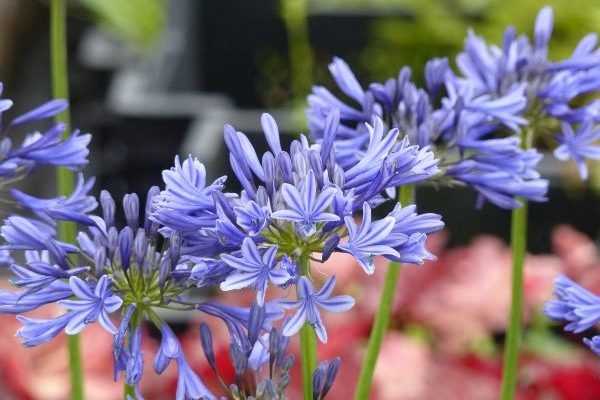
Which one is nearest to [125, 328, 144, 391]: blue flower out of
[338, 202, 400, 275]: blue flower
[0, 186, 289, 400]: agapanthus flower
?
[0, 186, 289, 400]: agapanthus flower

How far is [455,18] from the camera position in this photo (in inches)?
100

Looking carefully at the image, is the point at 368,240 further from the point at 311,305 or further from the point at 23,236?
the point at 23,236

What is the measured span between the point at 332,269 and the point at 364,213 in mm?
1083

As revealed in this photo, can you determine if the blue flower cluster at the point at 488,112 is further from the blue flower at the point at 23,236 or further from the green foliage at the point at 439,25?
the green foliage at the point at 439,25

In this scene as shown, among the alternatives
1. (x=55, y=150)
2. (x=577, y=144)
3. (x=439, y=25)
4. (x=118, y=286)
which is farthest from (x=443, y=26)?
(x=118, y=286)

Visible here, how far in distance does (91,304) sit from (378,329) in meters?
0.18

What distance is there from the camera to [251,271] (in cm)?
48

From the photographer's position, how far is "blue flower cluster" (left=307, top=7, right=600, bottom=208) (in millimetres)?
670

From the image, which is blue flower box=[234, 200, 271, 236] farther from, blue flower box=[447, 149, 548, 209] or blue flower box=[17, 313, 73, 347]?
blue flower box=[447, 149, 548, 209]

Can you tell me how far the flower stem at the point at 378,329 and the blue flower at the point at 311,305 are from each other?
13 cm

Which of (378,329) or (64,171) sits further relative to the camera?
(64,171)

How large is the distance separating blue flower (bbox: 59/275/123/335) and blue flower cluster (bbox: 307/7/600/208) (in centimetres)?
17

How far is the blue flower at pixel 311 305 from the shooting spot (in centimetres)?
49

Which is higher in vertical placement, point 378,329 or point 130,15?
point 130,15
